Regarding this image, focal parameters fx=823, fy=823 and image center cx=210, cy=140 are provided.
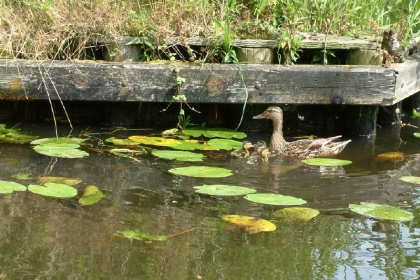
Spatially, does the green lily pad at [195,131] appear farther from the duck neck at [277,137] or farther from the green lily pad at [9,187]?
the green lily pad at [9,187]

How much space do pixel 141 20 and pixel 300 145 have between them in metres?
1.98

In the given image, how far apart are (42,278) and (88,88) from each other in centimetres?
370

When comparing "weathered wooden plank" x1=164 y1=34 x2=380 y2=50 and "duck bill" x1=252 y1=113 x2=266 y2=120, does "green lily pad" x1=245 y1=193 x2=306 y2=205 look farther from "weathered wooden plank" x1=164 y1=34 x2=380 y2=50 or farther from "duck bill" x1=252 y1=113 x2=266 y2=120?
"weathered wooden plank" x1=164 y1=34 x2=380 y2=50

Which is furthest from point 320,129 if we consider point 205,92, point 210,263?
point 210,263

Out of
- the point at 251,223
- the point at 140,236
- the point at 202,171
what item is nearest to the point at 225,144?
the point at 202,171

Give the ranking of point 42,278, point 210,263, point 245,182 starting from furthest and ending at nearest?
point 245,182, point 210,263, point 42,278

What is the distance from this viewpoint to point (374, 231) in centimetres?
540

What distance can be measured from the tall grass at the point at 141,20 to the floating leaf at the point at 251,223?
9.39 ft

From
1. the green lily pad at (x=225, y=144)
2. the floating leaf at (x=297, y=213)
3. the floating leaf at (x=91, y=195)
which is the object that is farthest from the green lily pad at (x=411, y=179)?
the floating leaf at (x=91, y=195)

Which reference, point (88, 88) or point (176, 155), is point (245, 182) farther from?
point (88, 88)

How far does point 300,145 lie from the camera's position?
766 centimetres

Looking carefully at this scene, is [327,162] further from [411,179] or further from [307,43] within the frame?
[307,43]

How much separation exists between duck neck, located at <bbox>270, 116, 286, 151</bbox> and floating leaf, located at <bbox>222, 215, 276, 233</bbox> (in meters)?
2.27

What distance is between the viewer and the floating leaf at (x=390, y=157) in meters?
7.61
